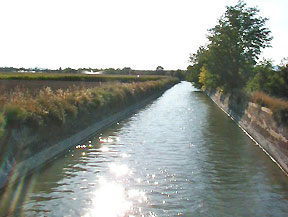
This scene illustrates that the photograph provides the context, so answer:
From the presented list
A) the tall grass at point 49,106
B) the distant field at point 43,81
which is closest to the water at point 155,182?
the tall grass at point 49,106

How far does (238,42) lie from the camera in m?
41.1

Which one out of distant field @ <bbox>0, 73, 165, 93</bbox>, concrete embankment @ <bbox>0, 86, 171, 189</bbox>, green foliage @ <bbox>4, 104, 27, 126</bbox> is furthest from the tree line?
green foliage @ <bbox>4, 104, 27, 126</bbox>

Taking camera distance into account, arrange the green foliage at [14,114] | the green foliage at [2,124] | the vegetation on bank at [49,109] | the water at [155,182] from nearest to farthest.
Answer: the water at [155,182] < the green foliage at [2,124] < the green foliage at [14,114] < the vegetation on bank at [49,109]

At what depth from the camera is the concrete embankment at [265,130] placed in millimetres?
13938

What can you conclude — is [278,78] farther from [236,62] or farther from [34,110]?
[34,110]

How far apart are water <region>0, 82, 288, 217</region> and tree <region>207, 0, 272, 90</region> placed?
2240 cm

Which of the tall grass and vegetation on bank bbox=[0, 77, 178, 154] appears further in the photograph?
the tall grass

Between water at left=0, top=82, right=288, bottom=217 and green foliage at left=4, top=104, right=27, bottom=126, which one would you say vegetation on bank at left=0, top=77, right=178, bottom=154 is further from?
water at left=0, top=82, right=288, bottom=217

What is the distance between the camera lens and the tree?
39.6m

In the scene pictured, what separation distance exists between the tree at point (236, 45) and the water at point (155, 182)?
2240 cm

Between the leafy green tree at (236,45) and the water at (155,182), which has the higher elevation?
the leafy green tree at (236,45)

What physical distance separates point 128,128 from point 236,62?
65.1 ft

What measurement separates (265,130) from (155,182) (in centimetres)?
876

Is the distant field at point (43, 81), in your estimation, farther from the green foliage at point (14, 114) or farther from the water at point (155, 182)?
the green foliage at point (14, 114)
